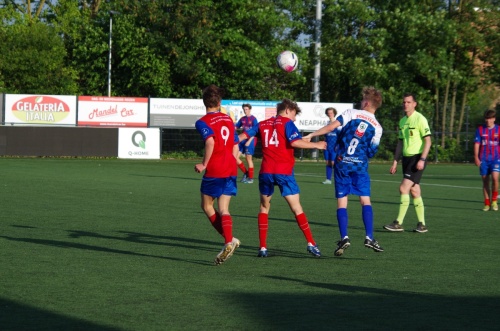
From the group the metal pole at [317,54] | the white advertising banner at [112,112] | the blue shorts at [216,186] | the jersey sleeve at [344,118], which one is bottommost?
the blue shorts at [216,186]

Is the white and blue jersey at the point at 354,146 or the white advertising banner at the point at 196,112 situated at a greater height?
the white advertising banner at the point at 196,112

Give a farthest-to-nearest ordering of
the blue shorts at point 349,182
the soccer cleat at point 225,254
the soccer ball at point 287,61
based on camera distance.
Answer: the soccer ball at point 287,61 → the blue shorts at point 349,182 → the soccer cleat at point 225,254

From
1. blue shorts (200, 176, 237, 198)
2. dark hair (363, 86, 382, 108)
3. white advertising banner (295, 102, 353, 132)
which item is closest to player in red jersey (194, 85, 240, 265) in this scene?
blue shorts (200, 176, 237, 198)

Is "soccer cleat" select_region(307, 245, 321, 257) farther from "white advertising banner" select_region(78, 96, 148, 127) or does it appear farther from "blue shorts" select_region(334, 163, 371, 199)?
"white advertising banner" select_region(78, 96, 148, 127)

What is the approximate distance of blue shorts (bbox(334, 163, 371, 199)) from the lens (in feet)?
36.9

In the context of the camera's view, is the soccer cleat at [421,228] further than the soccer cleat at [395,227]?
No

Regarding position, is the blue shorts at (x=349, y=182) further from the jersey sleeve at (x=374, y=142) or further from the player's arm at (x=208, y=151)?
the player's arm at (x=208, y=151)

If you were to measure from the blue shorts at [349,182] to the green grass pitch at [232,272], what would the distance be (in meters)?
0.69

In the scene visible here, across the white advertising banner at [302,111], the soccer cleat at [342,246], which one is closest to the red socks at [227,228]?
the soccer cleat at [342,246]

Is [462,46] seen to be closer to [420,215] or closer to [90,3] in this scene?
[90,3]

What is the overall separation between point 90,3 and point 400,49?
22.3 m

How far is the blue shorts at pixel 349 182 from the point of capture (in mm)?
11258

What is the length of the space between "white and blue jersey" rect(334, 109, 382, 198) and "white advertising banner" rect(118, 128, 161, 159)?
31.1 metres

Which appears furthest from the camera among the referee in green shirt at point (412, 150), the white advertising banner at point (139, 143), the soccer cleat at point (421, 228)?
the white advertising banner at point (139, 143)
